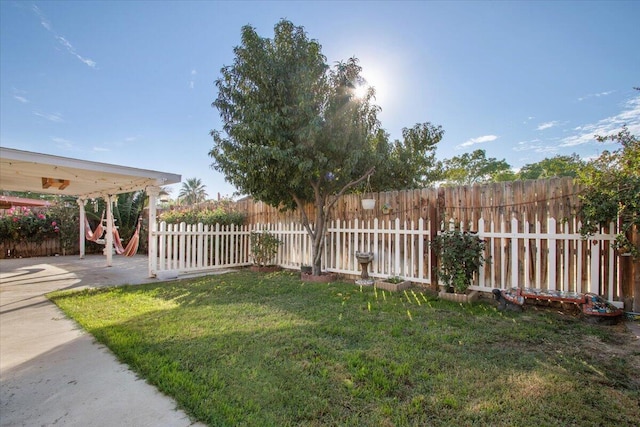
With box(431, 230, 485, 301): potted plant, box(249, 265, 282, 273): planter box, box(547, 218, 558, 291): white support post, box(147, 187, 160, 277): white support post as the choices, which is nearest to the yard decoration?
box(547, 218, 558, 291): white support post

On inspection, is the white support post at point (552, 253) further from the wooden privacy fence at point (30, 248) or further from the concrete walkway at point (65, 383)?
the wooden privacy fence at point (30, 248)

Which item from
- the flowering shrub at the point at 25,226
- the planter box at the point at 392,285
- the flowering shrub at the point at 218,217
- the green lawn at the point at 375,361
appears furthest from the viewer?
the flowering shrub at the point at 25,226

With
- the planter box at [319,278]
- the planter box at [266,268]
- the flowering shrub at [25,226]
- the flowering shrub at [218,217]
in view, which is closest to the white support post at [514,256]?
the planter box at [319,278]

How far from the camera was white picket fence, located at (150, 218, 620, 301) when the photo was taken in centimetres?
388

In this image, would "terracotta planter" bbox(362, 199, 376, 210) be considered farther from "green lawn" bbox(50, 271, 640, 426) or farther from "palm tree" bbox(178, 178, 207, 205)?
"palm tree" bbox(178, 178, 207, 205)

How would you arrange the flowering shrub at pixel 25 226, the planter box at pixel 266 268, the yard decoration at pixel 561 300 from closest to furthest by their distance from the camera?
the yard decoration at pixel 561 300, the planter box at pixel 266 268, the flowering shrub at pixel 25 226

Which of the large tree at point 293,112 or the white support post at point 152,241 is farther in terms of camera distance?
the white support post at point 152,241

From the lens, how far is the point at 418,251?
17.6 ft

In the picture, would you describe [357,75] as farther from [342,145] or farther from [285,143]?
[285,143]

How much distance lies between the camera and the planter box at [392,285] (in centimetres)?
518

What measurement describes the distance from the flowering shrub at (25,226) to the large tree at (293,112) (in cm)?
1099

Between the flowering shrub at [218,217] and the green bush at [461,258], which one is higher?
the flowering shrub at [218,217]

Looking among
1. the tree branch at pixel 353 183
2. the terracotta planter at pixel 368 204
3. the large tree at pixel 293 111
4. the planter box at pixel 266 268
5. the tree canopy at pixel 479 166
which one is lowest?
the planter box at pixel 266 268

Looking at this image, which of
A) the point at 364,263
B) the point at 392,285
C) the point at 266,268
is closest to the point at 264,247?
the point at 266,268
